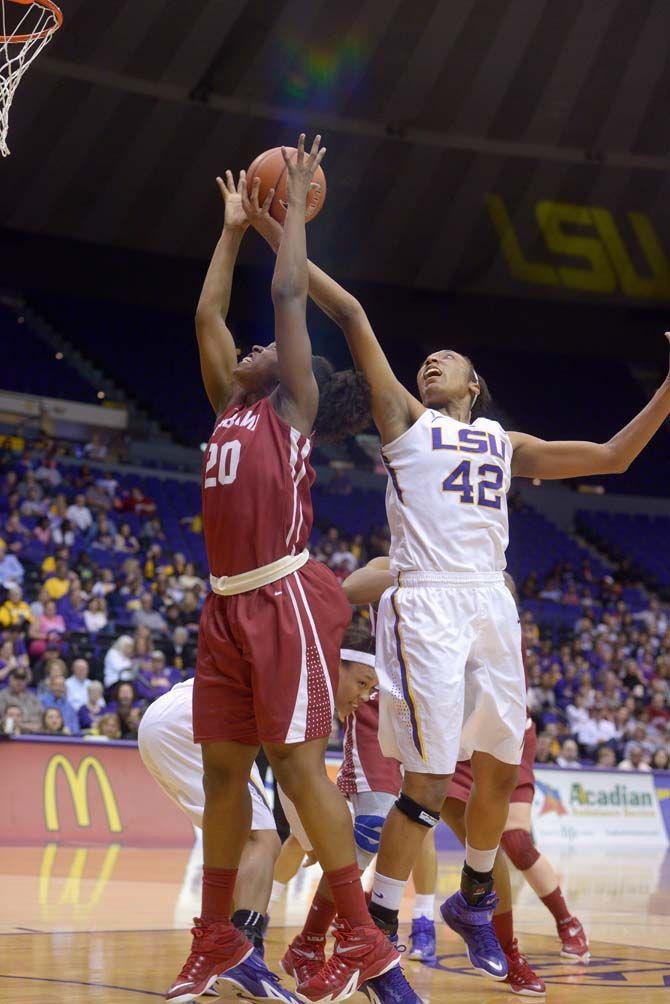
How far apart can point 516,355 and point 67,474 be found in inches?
568

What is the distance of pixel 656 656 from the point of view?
22469 mm

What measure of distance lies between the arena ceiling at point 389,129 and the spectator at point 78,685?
1083 centimetres

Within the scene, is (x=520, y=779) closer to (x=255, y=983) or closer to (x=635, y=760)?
(x=255, y=983)

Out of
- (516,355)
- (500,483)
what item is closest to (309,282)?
(500,483)

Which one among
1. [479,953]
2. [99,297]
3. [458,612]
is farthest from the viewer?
[99,297]

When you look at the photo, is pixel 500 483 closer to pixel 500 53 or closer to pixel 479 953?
pixel 479 953

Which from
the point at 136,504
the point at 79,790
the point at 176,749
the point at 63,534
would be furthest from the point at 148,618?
the point at 176,749

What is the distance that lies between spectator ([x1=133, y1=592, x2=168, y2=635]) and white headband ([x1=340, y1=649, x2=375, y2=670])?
10.6 metres

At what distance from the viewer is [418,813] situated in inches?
185

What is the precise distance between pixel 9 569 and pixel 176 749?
37.6 ft

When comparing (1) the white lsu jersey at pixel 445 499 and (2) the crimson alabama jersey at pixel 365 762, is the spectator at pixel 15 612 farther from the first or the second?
(1) the white lsu jersey at pixel 445 499

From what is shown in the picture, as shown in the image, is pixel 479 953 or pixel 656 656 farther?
pixel 656 656

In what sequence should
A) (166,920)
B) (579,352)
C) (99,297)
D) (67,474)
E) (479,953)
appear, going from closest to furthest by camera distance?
1. (479,953)
2. (166,920)
3. (67,474)
4. (99,297)
5. (579,352)

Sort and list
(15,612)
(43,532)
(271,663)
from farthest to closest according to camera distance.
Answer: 1. (43,532)
2. (15,612)
3. (271,663)
